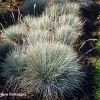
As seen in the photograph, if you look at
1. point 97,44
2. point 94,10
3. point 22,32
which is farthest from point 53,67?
point 94,10

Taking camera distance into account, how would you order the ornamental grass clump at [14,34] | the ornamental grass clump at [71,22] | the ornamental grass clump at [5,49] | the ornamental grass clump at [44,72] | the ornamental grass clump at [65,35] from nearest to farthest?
the ornamental grass clump at [44,72] → the ornamental grass clump at [5,49] → the ornamental grass clump at [65,35] → the ornamental grass clump at [14,34] → the ornamental grass clump at [71,22]

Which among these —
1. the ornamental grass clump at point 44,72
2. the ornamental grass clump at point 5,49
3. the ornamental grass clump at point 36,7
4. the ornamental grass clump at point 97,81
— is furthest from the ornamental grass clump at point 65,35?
the ornamental grass clump at point 36,7

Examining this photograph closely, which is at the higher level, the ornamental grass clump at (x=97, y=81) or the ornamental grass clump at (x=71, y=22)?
the ornamental grass clump at (x=71, y=22)

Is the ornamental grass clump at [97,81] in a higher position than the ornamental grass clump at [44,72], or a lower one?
lower

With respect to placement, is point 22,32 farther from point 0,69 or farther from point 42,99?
point 42,99

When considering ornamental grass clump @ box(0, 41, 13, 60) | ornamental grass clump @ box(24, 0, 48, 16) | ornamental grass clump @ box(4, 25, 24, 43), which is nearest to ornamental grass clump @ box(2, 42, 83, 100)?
ornamental grass clump @ box(0, 41, 13, 60)

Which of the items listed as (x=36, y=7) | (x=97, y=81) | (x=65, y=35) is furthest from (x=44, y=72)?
(x=36, y=7)

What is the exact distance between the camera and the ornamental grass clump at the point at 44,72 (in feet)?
13.9

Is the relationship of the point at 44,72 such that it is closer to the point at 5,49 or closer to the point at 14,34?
the point at 5,49

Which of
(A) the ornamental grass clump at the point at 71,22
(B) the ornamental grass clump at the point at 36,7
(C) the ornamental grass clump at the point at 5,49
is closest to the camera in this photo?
(C) the ornamental grass clump at the point at 5,49

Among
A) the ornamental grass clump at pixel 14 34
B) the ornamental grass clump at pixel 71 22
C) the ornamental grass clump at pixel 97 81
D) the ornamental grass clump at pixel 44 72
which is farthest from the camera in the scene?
the ornamental grass clump at pixel 71 22

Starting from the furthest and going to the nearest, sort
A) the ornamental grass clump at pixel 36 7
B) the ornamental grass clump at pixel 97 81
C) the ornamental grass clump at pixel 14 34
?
1. the ornamental grass clump at pixel 36 7
2. the ornamental grass clump at pixel 14 34
3. the ornamental grass clump at pixel 97 81

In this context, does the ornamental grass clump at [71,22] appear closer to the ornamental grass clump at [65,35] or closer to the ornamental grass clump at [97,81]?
the ornamental grass clump at [65,35]

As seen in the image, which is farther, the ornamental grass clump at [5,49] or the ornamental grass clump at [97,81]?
the ornamental grass clump at [5,49]
